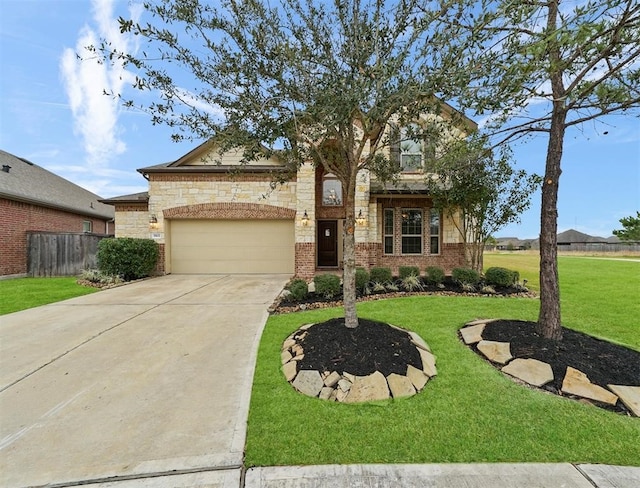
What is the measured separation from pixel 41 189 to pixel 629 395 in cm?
2082

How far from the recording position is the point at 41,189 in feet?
47.2

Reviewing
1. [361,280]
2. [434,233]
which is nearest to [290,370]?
[361,280]

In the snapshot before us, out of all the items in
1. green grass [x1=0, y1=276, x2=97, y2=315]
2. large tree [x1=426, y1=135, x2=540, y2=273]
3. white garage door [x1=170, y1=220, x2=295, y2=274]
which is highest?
large tree [x1=426, y1=135, x2=540, y2=273]

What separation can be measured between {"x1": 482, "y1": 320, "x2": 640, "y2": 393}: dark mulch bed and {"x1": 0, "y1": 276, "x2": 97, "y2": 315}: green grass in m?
10.0

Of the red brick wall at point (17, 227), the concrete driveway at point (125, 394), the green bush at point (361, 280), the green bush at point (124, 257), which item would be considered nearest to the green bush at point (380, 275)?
the green bush at point (361, 280)

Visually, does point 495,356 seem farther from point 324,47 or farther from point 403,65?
point 324,47

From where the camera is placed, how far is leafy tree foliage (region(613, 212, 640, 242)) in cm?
3542

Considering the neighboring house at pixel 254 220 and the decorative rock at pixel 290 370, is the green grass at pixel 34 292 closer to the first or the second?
the neighboring house at pixel 254 220

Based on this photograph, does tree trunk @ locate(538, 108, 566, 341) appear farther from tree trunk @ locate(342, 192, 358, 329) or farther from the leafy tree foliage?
the leafy tree foliage

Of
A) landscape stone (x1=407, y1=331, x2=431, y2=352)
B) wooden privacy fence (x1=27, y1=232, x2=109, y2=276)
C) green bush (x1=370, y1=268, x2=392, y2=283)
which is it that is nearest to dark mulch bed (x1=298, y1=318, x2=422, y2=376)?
landscape stone (x1=407, y1=331, x2=431, y2=352)

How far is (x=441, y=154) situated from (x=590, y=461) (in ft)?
16.0

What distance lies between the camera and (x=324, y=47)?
12.2 feet

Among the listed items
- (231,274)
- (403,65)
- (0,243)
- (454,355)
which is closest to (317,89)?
(403,65)

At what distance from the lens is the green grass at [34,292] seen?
7.24m
